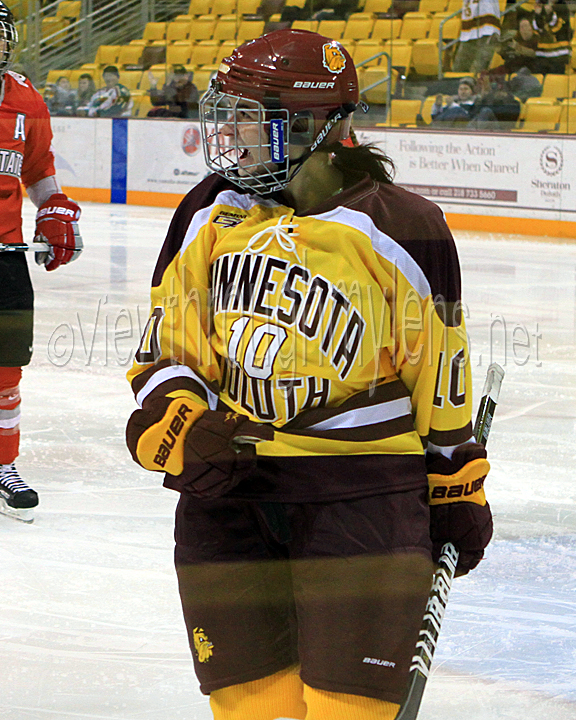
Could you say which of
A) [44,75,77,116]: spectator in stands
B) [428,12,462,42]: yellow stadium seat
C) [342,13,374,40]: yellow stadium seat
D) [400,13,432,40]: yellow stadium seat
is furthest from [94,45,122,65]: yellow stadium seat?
Answer: [428,12,462,42]: yellow stadium seat

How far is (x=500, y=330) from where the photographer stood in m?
4.76

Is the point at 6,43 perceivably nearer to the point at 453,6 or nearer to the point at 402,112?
the point at 402,112

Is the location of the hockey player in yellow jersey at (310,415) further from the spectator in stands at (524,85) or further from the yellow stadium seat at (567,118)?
the spectator in stands at (524,85)

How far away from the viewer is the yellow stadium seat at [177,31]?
1151 centimetres

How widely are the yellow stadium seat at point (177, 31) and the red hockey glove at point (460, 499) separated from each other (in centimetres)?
1101

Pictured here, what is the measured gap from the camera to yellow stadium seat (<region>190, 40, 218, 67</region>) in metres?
11.0

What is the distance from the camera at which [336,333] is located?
43.8 inches

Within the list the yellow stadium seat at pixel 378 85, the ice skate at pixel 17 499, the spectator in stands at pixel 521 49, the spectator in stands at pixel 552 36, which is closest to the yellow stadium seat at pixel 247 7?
the yellow stadium seat at pixel 378 85

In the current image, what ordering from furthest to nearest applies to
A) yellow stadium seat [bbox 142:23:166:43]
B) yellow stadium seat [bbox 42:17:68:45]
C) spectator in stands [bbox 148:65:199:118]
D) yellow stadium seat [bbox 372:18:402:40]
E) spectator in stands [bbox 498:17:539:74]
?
yellow stadium seat [bbox 42:17:68:45] → yellow stadium seat [bbox 142:23:166:43] → spectator in stands [bbox 148:65:199:118] → yellow stadium seat [bbox 372:18:402:40] → spectator in stands [bbox 498:17:539:74]

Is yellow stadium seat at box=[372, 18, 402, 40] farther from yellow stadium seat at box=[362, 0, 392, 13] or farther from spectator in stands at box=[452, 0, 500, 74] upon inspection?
spectator in stands at box=[452, 0, 500, 74]

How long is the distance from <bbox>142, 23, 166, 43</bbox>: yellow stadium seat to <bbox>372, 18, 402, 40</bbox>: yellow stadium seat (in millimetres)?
2830

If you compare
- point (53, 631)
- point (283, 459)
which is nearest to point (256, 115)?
point (283, 459)

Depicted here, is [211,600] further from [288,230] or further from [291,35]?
[291,35]

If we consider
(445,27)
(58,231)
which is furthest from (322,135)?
(445,27)
